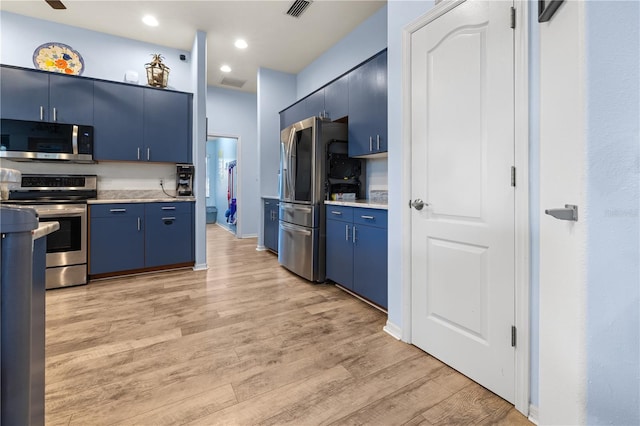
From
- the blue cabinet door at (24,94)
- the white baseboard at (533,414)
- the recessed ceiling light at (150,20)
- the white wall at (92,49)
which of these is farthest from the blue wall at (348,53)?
the white baseboard at (533,414)

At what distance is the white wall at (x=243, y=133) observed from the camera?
19.7ft

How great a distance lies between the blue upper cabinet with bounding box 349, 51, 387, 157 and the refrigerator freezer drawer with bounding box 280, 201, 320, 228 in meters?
0.75

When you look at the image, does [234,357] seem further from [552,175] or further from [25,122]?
[25,122]

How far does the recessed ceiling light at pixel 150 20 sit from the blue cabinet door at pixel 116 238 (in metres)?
2.19

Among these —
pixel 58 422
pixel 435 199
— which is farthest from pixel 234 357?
pixel 435 199

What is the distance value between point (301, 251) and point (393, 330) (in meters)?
1.56

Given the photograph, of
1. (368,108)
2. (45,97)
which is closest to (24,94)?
(45,97)

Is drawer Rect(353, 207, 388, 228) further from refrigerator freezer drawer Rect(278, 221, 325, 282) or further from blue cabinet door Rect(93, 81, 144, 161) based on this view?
blue cabinet door Rect(93, 81, 144, 161)

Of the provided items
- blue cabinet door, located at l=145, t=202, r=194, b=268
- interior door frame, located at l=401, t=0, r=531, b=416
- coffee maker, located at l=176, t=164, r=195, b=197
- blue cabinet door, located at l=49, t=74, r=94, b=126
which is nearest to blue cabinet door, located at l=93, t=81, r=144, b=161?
blue cabinet door, located at l=49, t=74, r=94, b=126

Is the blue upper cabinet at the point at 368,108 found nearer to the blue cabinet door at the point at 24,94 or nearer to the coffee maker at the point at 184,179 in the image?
the coffee maker at the point at 184,179

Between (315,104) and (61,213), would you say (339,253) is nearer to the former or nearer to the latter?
(315,104)

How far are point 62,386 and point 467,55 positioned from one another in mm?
2696

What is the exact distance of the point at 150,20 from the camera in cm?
351

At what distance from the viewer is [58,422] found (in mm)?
1254
